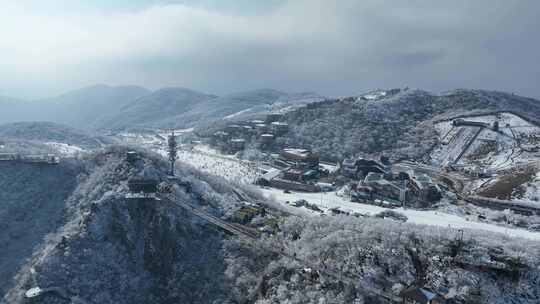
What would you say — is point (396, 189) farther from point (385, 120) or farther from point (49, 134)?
point (49, 134)

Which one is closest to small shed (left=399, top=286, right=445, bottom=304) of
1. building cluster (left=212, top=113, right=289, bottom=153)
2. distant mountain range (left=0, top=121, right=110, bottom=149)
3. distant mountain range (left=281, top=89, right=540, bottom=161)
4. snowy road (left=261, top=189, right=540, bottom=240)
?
snowy road (left=261, top=189, right=540, bottom=240)

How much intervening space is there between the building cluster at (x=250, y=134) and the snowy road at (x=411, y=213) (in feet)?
110

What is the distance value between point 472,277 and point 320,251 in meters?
12.3

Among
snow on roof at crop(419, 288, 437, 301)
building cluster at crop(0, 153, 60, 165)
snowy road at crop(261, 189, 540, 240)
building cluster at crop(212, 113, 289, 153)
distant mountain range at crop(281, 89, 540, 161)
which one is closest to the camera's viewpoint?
snow on roof at crop(419, 288, 437, 301)

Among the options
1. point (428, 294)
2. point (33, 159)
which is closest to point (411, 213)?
point (428, 294)

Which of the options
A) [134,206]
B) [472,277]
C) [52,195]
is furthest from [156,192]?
[472,277]

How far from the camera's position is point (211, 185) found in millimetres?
55531

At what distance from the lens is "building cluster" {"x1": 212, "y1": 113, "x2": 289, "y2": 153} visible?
95.4 metres

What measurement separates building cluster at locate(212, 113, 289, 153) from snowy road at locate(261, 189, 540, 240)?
33.4 meters

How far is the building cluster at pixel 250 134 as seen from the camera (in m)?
95.4

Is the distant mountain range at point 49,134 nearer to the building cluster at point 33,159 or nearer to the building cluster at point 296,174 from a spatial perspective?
the building cluster at point 33,159

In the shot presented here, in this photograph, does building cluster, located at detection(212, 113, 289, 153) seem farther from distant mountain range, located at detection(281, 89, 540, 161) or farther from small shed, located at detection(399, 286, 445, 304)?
small shed, located at detection(399, 286, 445, 304)

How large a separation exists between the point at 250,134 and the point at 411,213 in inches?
2311

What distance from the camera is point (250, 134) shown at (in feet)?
337
